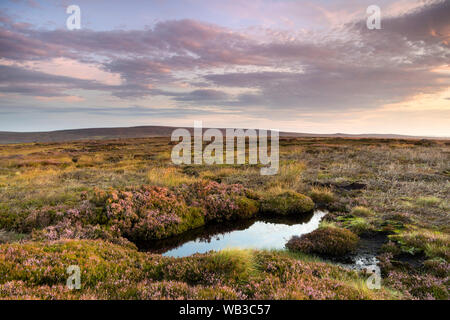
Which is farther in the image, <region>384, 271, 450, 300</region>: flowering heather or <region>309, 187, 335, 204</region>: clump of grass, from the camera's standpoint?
<region>309, 187, 335, 204</region>: clump of grass

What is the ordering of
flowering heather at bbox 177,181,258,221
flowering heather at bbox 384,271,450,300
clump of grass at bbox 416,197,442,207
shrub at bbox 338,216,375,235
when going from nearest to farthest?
flowering heather at bbox 384,271,450,300, shrub at bbox 338,216,375,235, flowering heather at bbox 177,181,258,221, clump of grass at bbox 416,197,442,207

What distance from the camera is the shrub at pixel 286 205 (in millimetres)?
13867

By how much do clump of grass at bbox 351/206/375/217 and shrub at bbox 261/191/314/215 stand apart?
2220 millimetres

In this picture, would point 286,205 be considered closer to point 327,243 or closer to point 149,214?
point 327,243

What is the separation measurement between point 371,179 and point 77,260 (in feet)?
64.8

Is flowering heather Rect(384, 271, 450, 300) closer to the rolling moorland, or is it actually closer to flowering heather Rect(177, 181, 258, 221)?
the rolling moorland

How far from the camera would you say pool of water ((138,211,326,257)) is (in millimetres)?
9531

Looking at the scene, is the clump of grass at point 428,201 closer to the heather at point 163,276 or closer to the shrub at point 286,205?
the shrub at point 286,205

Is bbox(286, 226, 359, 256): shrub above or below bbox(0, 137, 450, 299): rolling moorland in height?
below

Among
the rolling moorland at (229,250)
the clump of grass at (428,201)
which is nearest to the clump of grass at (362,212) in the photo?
the rolling moorland at (229,250)

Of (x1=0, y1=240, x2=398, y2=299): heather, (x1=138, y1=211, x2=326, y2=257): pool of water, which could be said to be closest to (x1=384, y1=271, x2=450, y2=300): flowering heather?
(x1=0, y1=240, x2=398, y2=299): heather

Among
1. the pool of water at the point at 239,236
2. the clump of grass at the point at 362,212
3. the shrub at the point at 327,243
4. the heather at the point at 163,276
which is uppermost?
the heather at the point at 163,276

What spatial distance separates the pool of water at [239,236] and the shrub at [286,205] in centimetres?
59
